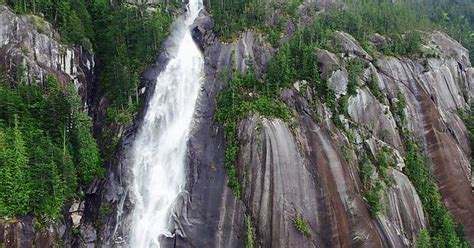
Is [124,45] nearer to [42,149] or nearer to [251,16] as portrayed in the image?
[251,16]

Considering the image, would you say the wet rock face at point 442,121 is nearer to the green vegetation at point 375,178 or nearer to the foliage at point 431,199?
the foliage at point 431,199

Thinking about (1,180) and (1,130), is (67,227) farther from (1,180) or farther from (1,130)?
(1,130)

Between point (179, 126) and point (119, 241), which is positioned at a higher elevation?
point (179, 126)

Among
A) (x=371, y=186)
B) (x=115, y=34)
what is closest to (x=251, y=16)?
(x=115, y=34)

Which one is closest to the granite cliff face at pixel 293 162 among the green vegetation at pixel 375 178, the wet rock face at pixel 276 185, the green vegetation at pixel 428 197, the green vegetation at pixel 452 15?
the wet rock face at pixel 276 185

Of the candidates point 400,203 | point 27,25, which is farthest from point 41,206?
point 400,203
